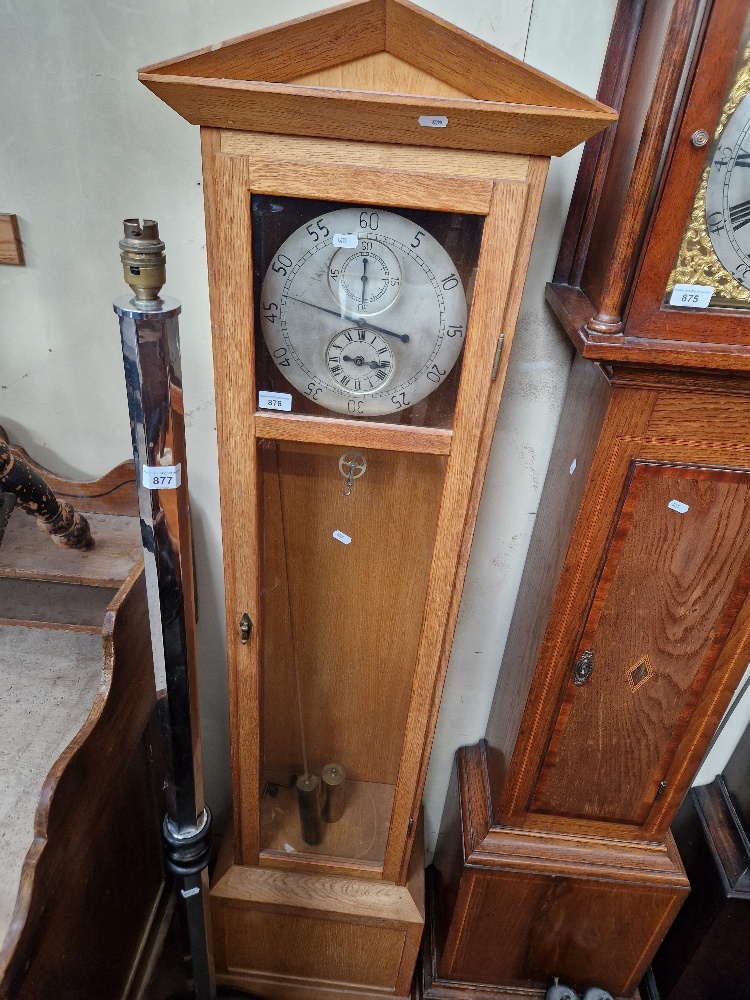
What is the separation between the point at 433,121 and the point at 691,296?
0.37 meters

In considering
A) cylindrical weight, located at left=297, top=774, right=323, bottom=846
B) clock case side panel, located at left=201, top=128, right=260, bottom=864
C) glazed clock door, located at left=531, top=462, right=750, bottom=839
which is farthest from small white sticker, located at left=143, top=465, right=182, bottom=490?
cylindrical weight, located at left=297, top=774, right=323, bottom=846

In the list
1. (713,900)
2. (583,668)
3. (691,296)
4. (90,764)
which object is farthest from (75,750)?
(713,900)

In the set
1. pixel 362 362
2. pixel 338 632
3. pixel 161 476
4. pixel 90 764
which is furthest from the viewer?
pixel 338 632

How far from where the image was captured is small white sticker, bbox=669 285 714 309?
797 millimetres

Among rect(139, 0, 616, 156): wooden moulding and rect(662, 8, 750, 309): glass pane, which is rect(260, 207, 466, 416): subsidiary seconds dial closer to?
rect(139, 0, 616, 156): wooden moulding

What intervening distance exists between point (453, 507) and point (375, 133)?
47cm

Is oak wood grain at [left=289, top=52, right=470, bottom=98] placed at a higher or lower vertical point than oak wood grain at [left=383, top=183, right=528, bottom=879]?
higher

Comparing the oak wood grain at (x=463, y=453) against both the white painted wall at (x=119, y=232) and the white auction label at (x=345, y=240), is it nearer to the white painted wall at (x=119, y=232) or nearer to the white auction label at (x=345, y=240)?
the white auction label at (x=345, y=240)

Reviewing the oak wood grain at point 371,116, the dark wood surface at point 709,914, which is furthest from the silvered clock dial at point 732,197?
the dark wood surface at point 709,914

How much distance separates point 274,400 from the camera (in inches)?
35.4

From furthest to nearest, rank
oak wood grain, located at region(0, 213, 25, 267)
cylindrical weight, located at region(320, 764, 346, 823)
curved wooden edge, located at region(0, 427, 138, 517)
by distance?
cylindrical weight, located at region(320, 764, 346, 823), curved wooden edge, located at region(0, 427, 138, 517), oak wood grain, located at region(0, 213, 25, 267)

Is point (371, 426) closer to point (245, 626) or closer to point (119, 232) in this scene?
point (245, 626)

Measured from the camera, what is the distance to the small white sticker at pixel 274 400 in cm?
89

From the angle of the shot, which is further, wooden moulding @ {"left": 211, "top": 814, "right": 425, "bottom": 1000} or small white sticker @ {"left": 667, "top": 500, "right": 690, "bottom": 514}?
wooden moulding @ {"left": 211, "top": 814, "right": 425, "bottom": 1000}
